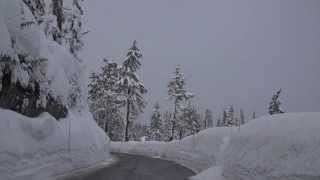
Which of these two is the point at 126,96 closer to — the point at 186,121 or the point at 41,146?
the point at 186,121

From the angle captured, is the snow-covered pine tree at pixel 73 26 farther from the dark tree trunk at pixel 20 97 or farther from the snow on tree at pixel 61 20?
the dark tree trunk at pixel 20 97

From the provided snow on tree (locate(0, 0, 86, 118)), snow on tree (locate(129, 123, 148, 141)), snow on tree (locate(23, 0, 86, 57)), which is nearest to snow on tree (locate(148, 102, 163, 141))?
snow on tree (locate(129, 123, 148, 141))

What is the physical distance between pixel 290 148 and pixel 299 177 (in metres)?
1.55

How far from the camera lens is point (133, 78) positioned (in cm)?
5616

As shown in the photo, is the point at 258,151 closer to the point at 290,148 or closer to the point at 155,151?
the point at 290,148

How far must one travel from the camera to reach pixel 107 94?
5838cm

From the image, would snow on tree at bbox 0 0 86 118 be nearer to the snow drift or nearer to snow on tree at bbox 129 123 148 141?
the snow drift

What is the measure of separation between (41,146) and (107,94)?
43281 millimetres

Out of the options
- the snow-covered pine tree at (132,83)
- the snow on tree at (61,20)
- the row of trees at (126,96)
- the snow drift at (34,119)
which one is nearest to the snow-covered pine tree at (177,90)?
the row of trees at (126,96)

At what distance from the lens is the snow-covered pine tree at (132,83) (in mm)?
55156

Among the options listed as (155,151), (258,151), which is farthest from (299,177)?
(155,151)

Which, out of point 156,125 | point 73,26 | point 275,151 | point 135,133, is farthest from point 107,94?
point 275,151

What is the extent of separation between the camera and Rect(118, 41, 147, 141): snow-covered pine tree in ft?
181

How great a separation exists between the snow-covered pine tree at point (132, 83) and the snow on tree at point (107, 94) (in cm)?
219
